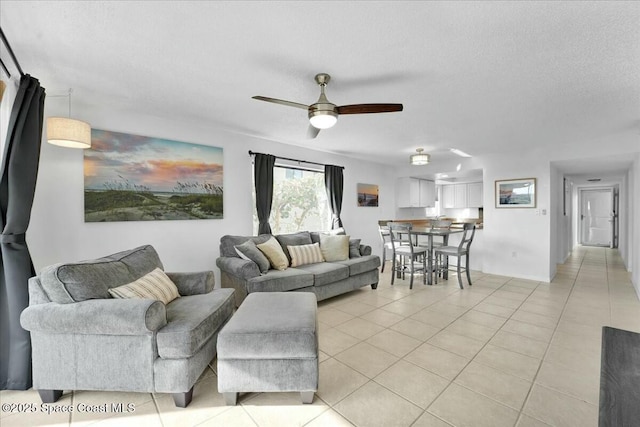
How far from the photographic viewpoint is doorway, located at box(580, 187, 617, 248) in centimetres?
863

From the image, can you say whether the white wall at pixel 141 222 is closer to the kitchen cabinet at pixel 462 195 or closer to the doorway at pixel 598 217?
the kitchen cabinet at pixel 462 195

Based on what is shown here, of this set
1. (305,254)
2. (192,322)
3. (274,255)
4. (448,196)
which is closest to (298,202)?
(305,254)

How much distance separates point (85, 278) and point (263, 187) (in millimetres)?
2689

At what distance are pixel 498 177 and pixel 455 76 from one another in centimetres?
380

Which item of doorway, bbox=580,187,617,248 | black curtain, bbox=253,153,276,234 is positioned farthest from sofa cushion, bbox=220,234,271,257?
doorway, bbox=580,187,617,248

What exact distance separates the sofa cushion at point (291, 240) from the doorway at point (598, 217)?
9.81 metres

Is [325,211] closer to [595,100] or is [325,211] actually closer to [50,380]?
[595,100]

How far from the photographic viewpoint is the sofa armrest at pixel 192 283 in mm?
2600

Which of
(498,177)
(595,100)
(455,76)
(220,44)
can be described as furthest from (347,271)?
(498,177)

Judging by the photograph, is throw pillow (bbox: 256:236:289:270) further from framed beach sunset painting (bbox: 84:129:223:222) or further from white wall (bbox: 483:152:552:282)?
white wall (bbox: 483:152:552:282)

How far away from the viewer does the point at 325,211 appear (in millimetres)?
5688

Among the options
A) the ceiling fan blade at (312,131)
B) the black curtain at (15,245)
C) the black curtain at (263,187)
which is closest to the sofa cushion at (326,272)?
the black curtain at (263,187)

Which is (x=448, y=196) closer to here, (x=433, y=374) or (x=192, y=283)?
(x=433, y=374)

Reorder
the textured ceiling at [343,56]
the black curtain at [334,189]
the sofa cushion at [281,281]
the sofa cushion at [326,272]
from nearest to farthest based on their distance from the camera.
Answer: the textured ceiling at [343,56] < the sofa cushion at [281,281] < the sofa cushion at [326,272] < the black curtain at [334,189]
